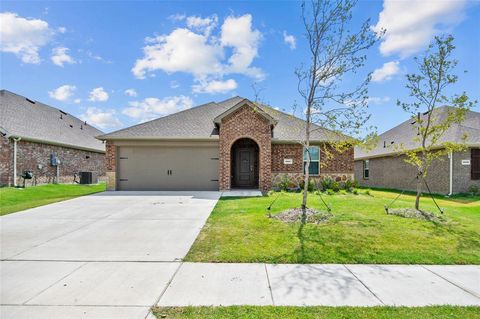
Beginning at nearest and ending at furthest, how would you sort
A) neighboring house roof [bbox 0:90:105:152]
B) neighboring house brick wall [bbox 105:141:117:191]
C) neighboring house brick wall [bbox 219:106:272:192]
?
neighboring house brick wall [bbox 219:106:272:192] < neighboring house brick wall [bbox 105:141:117:191] < neighboring house roof [bbox 0:90:105:152]

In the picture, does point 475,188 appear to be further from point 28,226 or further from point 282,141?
point 28,226

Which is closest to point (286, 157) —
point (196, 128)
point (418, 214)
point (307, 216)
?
point (196, 128)

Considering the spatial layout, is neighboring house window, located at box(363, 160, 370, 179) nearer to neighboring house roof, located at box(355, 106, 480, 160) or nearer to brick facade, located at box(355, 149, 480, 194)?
brick facade, located at box(355, 149, 480, 194)

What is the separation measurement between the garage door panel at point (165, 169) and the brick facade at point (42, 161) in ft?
21.8

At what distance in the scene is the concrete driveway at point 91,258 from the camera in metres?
3.38

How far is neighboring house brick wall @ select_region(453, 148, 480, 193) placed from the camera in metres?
14.5

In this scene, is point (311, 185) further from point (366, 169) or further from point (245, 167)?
point (366, 169)

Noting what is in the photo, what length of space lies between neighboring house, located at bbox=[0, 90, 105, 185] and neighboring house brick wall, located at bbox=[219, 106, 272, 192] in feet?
40.1

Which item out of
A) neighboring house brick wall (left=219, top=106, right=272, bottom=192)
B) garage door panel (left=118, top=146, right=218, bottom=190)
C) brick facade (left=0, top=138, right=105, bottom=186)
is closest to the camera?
neighboring house brick wall (left=219, top=106, right=272, bottom=192)

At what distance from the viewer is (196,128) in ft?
49.6

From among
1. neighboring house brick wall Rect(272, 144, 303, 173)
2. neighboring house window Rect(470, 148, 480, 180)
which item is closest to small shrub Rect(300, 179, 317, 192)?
neighboring house brick wall Rect(272, 144, 303, 173)

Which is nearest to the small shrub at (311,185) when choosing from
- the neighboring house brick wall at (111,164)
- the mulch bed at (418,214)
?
the mulch bed at (418,214)

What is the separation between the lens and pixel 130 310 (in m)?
3.22

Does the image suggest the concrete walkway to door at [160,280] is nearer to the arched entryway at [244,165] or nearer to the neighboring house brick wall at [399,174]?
the arched entryway at [244,165]
